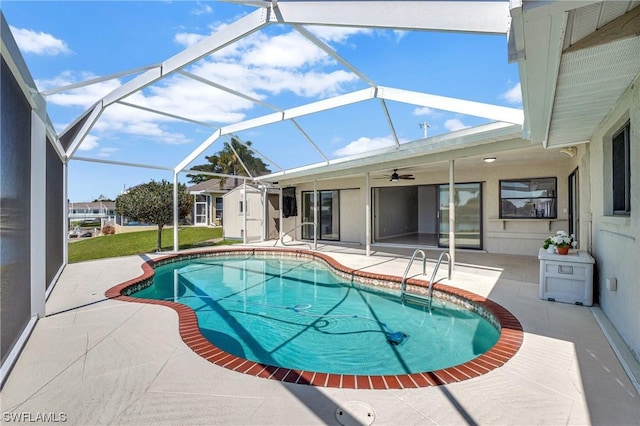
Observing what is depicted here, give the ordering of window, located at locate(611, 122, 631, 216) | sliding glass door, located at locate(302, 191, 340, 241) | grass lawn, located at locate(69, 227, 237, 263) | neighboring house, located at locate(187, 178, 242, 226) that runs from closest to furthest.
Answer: window, located at locate(611, 122, 631, 216) < grass lawn, located at locate(69, 227, 237, 263) < sliding glass door, located at locate(302, 191, 340, 241) < neighboring house, located at locate(187, 178, 242, 226)

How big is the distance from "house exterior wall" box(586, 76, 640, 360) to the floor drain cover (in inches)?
105

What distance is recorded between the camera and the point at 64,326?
401cm

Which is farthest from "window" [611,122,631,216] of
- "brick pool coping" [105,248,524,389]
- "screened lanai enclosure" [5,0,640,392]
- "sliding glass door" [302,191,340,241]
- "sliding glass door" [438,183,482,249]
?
"sliding glass door" [302,191,340,241]

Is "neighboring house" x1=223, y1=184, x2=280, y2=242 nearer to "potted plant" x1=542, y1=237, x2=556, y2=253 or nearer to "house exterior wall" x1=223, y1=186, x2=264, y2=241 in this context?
"house exterior wall" x1=223, y1=186, x2=264, y2=241

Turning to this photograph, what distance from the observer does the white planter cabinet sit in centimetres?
457

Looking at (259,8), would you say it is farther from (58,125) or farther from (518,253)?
(518,253)

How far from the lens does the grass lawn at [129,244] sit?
12328 millimetres

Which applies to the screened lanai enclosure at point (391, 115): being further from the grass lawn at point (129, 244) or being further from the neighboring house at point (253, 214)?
the grass lawn at point (129, 244)

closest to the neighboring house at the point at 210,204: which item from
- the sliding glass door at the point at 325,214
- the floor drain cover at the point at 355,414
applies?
the sliding glass door at the point at 325,214

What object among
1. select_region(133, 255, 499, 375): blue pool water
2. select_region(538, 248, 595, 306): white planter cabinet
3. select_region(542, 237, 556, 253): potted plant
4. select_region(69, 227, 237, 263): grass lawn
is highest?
select_region(542, 237, 556, 253): potted plant

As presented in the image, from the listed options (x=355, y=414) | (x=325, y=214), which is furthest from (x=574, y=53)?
(x=325, y=214)

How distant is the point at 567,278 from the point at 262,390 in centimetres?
479

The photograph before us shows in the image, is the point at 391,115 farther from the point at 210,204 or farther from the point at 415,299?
the point at 210,204

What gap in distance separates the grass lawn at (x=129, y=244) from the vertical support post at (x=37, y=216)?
8352 millimetres
